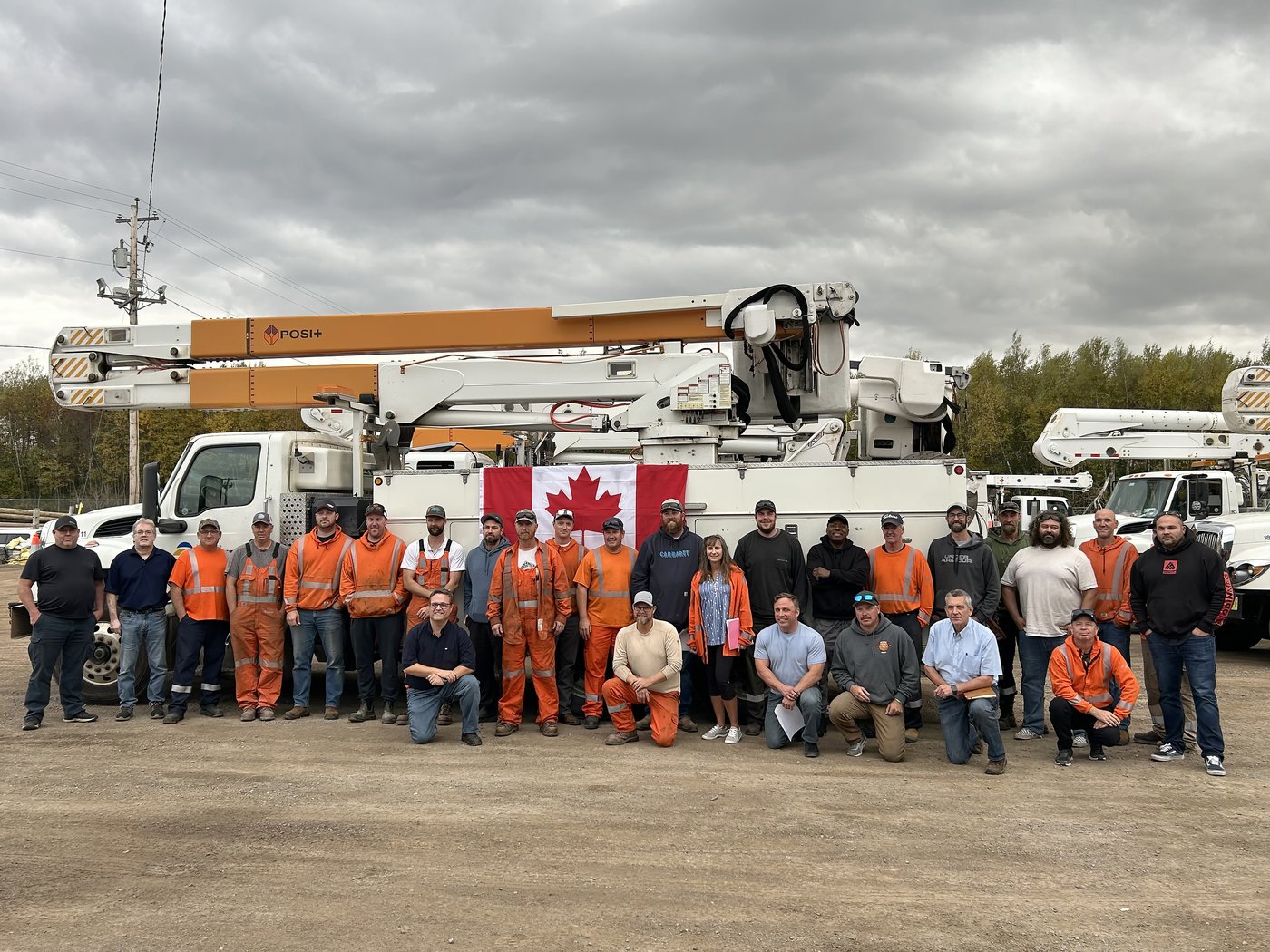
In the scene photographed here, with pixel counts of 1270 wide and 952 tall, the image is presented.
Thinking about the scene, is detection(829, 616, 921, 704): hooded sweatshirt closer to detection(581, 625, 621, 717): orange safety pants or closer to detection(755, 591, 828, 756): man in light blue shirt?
detection(755, 591, 828, 756): man in light blue shirt

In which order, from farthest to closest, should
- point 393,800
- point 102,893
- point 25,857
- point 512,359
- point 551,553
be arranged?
point 512,359
point 551,553
point 393,800
point 25,857
point 102,893

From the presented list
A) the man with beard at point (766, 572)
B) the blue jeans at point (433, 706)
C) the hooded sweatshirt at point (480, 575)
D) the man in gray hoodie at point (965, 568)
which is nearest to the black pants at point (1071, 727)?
the man in gray hoodie at point (965, 568)

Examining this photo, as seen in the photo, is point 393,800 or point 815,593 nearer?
point 393,800

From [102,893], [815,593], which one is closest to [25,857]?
[102,893]

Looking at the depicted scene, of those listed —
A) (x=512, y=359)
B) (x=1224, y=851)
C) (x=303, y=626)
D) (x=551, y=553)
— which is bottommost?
(x=1224, y=851)

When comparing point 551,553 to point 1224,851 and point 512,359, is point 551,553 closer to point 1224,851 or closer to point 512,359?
point 512,359

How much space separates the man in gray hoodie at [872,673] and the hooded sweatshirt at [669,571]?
1338 millimetres

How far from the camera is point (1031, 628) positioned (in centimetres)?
746

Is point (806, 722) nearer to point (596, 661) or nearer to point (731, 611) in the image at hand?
point (731, 611)

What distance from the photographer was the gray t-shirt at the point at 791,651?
7.28 metres

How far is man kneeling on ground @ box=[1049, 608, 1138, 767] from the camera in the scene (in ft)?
22.1

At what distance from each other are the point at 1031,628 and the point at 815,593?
5.41 feet

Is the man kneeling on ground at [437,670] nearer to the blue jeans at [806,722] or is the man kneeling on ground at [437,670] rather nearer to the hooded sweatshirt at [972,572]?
the blue jeans at [806,722]

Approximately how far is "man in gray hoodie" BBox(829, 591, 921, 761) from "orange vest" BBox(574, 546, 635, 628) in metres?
1.79
